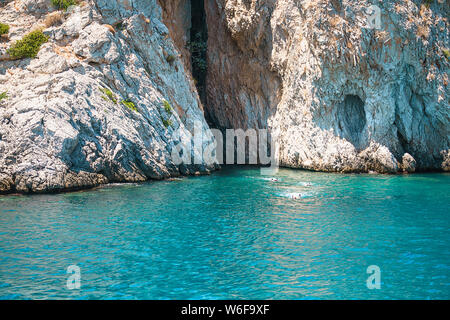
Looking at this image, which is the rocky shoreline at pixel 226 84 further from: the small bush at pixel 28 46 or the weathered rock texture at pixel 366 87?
the small bush at pixel 28 46

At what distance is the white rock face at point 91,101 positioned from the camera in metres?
26.7

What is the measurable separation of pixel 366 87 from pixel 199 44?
20948 millimetres

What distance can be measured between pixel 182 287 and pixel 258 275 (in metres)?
2.37

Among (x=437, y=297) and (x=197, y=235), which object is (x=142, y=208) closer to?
(x=197, y=235)

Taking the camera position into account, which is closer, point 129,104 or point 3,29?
point 3,29

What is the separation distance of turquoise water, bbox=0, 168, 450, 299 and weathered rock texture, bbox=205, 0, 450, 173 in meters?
11.7

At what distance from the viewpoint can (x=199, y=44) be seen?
50.7 meters

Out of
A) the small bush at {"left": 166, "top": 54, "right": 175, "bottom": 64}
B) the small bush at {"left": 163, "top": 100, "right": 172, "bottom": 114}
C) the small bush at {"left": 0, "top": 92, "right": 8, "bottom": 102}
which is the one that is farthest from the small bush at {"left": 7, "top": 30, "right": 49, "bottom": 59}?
the small bush at {"left": 166, "top": 54, "right": 175, "bottom": 64}

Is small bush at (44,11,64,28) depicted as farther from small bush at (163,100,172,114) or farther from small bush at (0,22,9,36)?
small bush at (163,100,172,114)

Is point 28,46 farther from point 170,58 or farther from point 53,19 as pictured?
point 170,58

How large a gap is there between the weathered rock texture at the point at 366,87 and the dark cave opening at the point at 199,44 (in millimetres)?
11573

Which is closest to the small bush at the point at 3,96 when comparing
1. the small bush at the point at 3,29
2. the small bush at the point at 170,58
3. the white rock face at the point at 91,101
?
the white rock face at the point at 91,101
